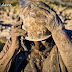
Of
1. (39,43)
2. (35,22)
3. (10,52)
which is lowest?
(10,52)

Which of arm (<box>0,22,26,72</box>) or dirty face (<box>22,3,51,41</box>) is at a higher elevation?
dirty face (<box>22,3,51,41</box>)

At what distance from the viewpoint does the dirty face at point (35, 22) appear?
1.67 meters

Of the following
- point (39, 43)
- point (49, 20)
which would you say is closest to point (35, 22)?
point (49, 20)

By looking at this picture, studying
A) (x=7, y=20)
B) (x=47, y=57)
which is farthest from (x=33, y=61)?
(x=7, y=20)

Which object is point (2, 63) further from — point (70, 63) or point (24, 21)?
point (70, 63)

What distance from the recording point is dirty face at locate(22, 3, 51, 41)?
5.49ft

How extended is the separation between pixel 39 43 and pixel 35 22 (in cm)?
45

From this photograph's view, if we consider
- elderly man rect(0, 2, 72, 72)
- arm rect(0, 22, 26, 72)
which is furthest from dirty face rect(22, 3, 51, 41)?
arm rect(0, 22, 26, 72)

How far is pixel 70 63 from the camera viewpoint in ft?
6.28

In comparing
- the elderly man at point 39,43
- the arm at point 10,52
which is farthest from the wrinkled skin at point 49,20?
the arm at point 10,52

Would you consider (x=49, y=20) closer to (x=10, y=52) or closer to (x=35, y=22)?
(x=35, y=22)

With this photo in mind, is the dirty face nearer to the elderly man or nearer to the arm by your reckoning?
the elderly man

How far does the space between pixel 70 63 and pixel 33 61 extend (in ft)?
1.94

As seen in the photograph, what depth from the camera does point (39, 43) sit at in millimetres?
2076
